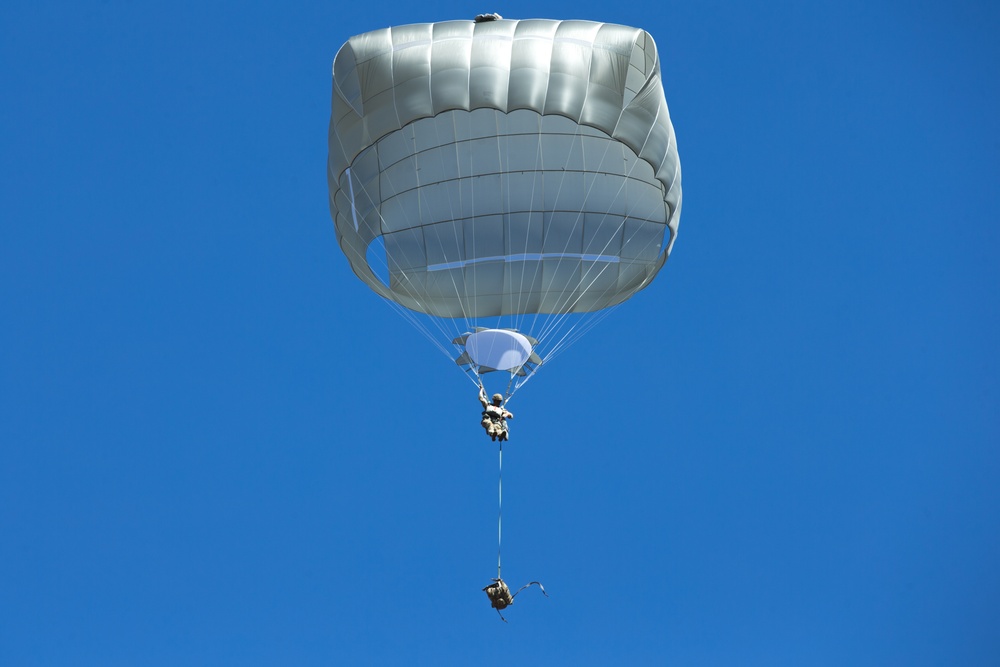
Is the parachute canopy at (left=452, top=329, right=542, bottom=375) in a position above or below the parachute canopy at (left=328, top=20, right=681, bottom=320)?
below

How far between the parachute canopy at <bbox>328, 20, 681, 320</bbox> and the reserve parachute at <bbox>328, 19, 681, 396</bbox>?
26 millimetres

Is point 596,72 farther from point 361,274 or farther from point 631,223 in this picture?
point 361,274

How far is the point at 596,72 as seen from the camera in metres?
23.9

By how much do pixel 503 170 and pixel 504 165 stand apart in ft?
0.33

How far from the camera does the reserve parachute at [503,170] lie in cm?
2391

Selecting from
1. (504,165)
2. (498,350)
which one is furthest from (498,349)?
(504,165)

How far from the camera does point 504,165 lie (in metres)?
26.3

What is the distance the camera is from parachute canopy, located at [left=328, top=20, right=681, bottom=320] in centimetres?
2389

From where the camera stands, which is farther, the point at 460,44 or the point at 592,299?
the point at 592,299

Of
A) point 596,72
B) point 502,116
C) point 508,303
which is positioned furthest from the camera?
point 508,303

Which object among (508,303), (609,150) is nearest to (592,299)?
(508,303)

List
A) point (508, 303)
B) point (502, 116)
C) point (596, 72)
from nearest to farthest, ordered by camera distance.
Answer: point (596, 72) < point (502, 116) < point (508, 303)

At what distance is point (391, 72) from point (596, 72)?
366 centimetres

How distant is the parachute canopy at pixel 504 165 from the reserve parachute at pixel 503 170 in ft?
0.09
